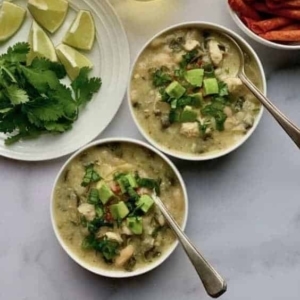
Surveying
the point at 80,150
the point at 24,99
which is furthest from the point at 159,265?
the point at 24,99

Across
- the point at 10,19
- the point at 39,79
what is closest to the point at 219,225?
the point at 39,79

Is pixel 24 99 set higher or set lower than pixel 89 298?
higher

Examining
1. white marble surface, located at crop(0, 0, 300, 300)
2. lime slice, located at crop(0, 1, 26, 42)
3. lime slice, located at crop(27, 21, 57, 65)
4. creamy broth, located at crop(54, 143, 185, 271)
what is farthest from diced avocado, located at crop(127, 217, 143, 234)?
lime slice, located at crop(0, 1, 26, 42)

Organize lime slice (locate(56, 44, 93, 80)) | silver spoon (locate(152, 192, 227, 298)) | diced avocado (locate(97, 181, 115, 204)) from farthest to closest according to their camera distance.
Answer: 1. lime slice (locate(56, 44, 93, 80))
2. diced avocado (locate(97, 181, 115, 204))
3. silver spoon (locate(152, 192, 227, 298))

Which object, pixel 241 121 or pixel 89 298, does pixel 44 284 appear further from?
pixel 241 121

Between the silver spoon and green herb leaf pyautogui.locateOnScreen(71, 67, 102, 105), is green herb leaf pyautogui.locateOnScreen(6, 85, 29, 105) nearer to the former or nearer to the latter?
green herb leaf pyautogui.locateOnScreen(71, 67, 102, 105)

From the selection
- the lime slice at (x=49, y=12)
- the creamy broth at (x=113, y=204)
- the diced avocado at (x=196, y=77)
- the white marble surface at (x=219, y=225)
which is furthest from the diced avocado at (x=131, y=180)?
A: the lime slice at (x=49, y=12)

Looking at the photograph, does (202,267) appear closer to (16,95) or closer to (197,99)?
(197,99)
